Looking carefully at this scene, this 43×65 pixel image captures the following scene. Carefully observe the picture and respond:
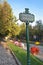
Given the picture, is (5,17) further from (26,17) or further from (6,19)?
(26,17)

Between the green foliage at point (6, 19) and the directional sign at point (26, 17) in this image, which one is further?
the green foliage at point (6, 19)

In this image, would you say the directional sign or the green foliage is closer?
the directional sign

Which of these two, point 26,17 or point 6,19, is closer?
point 26,17

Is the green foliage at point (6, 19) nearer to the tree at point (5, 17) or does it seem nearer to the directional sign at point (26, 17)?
the tree at point (5, 17)

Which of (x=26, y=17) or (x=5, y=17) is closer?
(x=26, y=17)

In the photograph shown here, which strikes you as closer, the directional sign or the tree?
the directional sign

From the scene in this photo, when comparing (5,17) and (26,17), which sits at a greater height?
(26,17)

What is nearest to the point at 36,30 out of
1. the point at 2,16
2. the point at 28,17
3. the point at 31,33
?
the point at 31,33

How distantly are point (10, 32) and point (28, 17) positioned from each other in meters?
Answer: 51.1

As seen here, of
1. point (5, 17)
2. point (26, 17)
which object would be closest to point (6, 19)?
point (5, 17)

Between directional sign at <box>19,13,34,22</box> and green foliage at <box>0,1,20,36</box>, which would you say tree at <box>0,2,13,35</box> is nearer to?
green foliage at <box>0,1,20,36</box>

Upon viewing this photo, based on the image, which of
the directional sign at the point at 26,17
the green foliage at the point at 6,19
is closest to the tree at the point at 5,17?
the green foliage at the point at 6,19

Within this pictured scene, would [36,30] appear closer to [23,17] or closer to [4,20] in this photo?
[4,20]

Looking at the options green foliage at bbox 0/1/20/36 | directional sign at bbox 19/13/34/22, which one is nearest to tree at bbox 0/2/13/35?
green foliage at bbox 0/1/20/36
